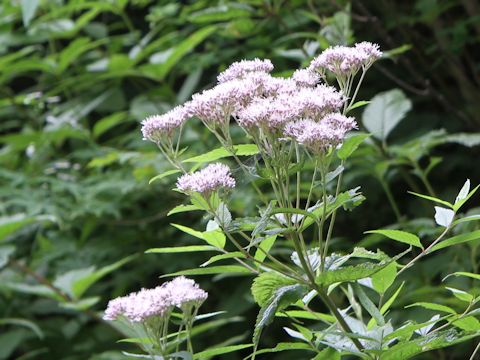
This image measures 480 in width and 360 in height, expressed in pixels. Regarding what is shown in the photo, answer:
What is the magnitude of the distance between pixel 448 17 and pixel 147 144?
893 mm

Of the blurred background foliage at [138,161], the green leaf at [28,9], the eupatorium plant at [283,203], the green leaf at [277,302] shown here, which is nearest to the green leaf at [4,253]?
the blurred background foliage at [138,161]

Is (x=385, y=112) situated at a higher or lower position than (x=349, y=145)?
lower

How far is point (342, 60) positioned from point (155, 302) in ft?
1.01

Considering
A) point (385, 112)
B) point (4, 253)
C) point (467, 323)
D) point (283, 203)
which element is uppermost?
point (283, 203)

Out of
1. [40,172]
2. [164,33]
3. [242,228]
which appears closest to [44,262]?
[40,172]

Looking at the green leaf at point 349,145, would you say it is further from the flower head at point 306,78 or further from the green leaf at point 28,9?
the green leaf at point 28,9

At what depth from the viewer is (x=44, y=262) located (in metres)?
2.14

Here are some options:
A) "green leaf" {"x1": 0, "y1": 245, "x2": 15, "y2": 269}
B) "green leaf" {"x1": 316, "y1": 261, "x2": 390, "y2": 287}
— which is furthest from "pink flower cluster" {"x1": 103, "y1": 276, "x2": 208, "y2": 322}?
"green leaf" {"x1": 0, "y1": 245, "x2": 15, "y2": 269}

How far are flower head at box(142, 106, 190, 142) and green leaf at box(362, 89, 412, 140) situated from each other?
837mm

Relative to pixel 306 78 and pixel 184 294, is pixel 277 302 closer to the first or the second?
pixel 184 294

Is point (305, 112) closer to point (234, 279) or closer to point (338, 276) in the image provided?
point (338, 276)

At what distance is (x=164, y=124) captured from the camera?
83 cm

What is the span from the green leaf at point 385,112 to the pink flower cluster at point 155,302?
92cm

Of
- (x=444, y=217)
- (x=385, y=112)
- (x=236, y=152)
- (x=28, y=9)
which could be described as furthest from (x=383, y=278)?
(x=28, y=9)
